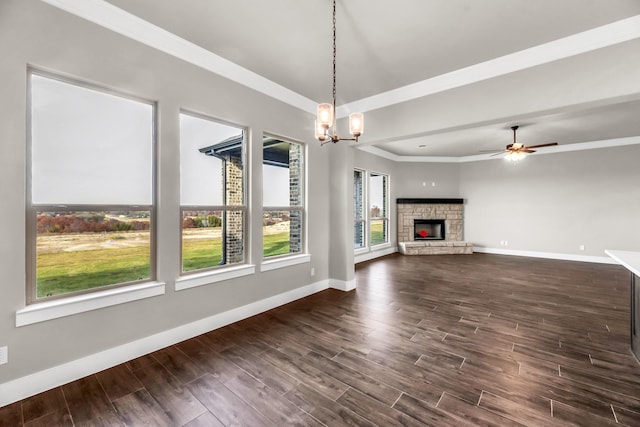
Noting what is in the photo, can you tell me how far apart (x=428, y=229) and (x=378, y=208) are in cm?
215

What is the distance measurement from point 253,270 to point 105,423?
1881mm

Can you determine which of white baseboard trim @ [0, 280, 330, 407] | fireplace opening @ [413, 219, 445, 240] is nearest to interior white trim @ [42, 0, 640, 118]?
white baseboard trim @ [0, 280, 330, 407]

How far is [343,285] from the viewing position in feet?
14.7

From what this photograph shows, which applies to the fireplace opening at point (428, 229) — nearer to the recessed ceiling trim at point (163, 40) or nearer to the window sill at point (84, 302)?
→ the recessed ceiling trim at point (163, 40)

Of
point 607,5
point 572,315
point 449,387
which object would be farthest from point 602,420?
point 607,5

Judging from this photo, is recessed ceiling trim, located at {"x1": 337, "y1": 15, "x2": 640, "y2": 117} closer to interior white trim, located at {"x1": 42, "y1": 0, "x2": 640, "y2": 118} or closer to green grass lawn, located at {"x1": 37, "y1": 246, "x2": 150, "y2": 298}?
interior white trim, located at {"x1": 42, "y1": 0, "x2": 640, "y2": 118}

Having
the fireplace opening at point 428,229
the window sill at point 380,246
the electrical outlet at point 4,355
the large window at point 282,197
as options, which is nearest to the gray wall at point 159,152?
the electrical outlet at point 4,355

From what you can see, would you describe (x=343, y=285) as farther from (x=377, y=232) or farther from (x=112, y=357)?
(x=377, y=232)

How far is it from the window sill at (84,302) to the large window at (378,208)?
5.92 metres

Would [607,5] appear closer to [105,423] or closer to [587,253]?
[105,423]

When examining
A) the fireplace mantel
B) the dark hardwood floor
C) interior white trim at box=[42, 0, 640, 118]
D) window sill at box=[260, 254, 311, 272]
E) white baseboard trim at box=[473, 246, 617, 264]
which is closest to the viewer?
the dark hardwood floor

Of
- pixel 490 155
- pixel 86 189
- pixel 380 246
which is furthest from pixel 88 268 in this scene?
pixel 490 155

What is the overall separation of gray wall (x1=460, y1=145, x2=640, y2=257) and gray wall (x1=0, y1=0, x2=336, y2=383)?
289 inches

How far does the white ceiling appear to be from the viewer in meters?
2.28
